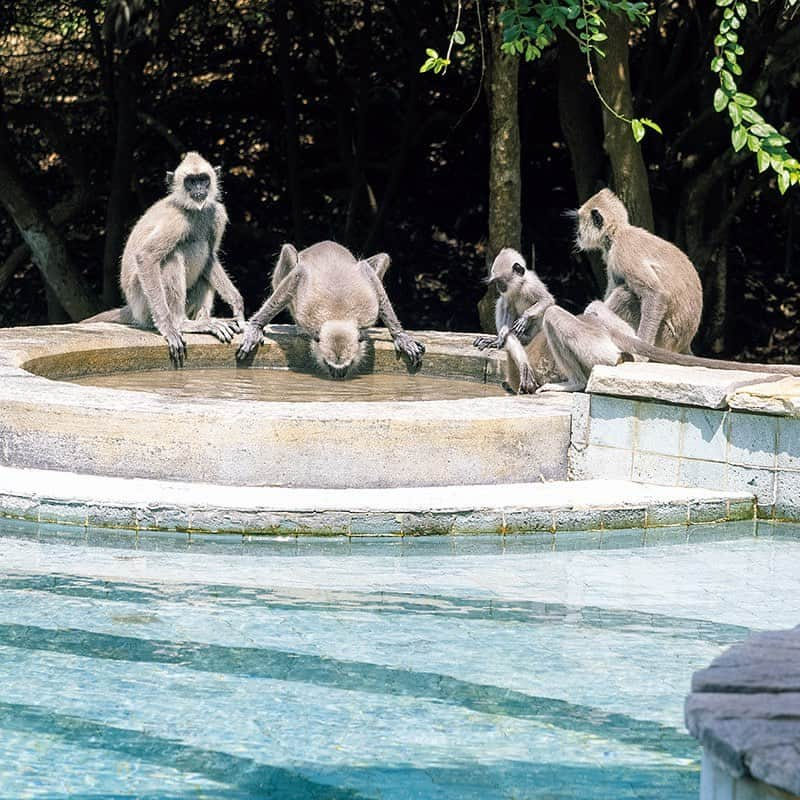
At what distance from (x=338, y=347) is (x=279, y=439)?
215 centimetres

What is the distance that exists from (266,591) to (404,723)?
149 cm

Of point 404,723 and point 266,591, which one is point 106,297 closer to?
point 266,591

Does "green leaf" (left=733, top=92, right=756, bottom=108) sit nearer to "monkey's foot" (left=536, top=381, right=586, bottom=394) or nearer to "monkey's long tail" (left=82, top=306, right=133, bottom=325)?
"monkey's foot" (left=536, top=381, right=586, bottom=394)

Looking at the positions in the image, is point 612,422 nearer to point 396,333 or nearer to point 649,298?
point 649,298

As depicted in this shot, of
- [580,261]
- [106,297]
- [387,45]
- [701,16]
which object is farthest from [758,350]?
[106,297]

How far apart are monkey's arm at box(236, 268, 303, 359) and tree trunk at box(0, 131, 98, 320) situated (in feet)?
13.7

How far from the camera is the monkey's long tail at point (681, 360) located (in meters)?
7.62

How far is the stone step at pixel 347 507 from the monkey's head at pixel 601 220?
2361 millimetres

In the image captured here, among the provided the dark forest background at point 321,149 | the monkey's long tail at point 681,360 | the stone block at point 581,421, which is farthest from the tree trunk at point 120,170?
the stone block at point 581,421

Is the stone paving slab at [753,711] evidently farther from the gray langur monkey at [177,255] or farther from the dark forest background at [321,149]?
the dark forest background at [321,149]

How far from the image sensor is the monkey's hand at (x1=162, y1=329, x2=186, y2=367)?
927 cm

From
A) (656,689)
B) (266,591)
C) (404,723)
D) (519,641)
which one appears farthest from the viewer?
(266,591)

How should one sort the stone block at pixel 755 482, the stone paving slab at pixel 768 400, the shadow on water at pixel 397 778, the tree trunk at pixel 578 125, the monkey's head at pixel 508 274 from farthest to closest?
1. the tree trunk at pixel 578 125
2. the monkey's head at pixel 508 274
3. the stone block at pixel 755 482
4. the stone paving slab at pixel 768 400
5. the shadow on water at pixel 397 778

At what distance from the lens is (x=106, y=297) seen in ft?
44.4
